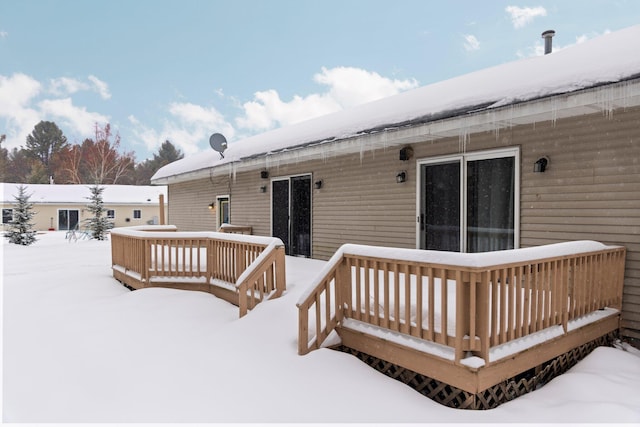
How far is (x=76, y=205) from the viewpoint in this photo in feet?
80.1

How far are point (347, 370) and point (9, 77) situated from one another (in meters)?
51.2

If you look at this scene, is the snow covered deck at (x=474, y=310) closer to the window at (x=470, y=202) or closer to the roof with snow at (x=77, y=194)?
the window at (x=470, y=202)

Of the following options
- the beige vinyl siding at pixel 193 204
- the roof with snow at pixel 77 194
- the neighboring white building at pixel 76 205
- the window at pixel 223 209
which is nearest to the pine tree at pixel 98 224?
Result: the neighboring white building at pixel 76 205

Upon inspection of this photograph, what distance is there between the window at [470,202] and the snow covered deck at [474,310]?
1.22m

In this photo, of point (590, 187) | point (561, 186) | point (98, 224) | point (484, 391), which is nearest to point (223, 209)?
point (561, 186)

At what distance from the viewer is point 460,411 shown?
2740 mm

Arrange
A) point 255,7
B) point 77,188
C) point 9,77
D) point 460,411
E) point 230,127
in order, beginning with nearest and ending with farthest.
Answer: point 460,411 < point 255,7 < point 77,188 < point 9,77 < point 230,127

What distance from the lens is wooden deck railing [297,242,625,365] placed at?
2688mm

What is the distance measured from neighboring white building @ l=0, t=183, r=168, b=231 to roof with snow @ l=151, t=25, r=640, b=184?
21.6m

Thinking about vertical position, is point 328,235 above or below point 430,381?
above

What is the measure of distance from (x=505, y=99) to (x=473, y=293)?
2302mm

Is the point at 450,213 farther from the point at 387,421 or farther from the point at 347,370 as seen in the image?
the point at 387,421

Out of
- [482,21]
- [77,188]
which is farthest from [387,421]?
[77,188]

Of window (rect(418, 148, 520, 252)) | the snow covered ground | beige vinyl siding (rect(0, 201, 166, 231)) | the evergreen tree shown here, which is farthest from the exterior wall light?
the evergreen tree
